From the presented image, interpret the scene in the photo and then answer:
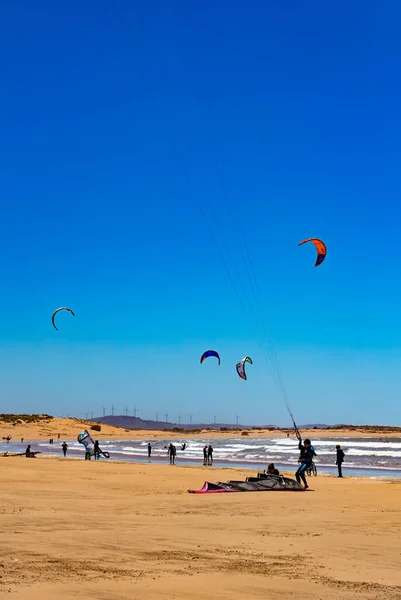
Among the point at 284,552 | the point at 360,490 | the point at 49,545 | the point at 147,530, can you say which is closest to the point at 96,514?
the point at 147,530

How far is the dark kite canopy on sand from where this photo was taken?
1594 centimetres

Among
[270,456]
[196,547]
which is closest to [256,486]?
[196,547]

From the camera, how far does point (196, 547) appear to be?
794cm

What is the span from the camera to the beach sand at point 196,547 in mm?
5750

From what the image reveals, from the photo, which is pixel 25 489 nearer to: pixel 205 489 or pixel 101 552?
pixel 205 489

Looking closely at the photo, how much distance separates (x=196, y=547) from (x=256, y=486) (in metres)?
8.52

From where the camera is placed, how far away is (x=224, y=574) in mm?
6391

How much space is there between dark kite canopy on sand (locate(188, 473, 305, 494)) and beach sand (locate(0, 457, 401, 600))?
34.3 inches

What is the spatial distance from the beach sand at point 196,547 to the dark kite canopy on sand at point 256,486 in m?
0.87

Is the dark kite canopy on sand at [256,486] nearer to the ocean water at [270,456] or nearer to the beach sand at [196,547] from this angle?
the beach sand at [196,547]

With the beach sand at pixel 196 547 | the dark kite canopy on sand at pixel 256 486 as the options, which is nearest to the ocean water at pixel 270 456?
the dark kite canopy on sand at pixel 256 486

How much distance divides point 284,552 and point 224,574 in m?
1.66

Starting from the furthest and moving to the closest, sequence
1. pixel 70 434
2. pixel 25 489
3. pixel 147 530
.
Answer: pixel 70 434 < pixel 25 489 < pixel 147 530

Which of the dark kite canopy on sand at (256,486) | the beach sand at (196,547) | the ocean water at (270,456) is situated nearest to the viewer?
Answer: the beach sand at (196,547)
